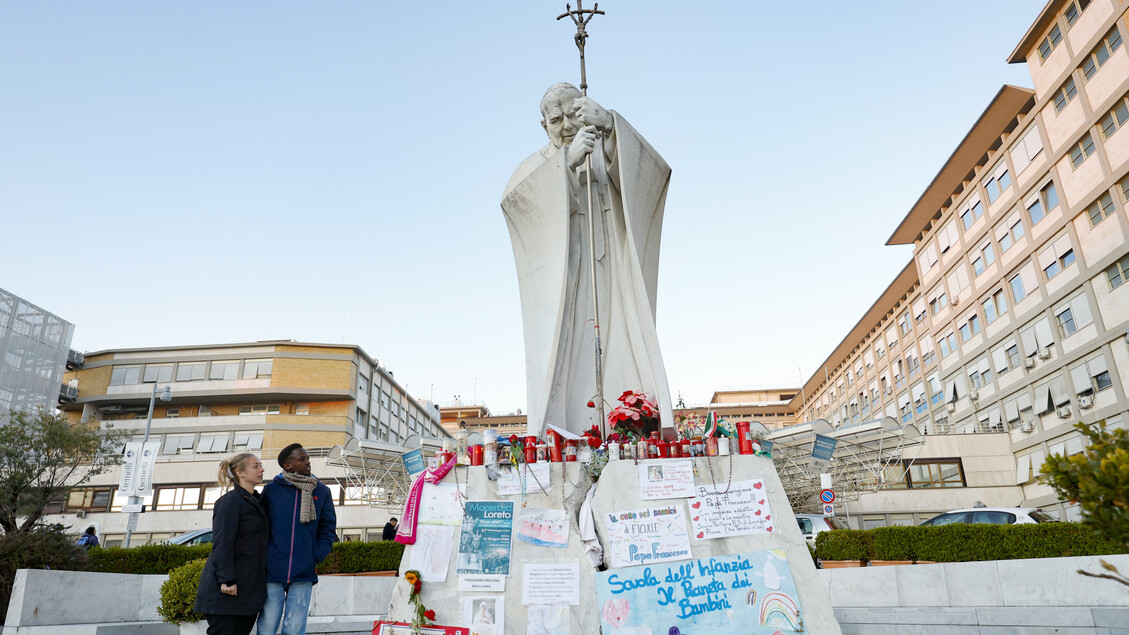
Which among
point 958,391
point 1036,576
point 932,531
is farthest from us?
point 958,391

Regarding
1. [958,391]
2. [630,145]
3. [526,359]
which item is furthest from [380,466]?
[958,391]

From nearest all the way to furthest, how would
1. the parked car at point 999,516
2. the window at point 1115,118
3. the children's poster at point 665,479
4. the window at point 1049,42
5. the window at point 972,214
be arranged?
1. the children's poster at point 665,479
2. the parked car at point 999,516
3. the window at point 1115,118
4. the window at point 1049,42
5. the window at point 972,214

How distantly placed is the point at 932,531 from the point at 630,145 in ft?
21.5

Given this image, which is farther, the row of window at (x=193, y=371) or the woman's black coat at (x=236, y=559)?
the row of window at (x=193, y=371)

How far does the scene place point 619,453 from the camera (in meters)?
6.60

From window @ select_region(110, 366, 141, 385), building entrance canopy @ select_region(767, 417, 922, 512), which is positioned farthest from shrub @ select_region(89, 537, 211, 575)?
window @ select_region(110, 366, 141, 385)

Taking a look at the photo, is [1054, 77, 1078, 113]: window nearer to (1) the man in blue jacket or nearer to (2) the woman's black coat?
(1) the man in blue jacket

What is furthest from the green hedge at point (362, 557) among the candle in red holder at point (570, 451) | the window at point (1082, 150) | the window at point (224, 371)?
the window at point (224, 371)

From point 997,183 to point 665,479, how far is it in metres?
35.1

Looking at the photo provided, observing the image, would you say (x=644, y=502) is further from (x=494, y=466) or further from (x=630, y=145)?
(x=630, y=145)

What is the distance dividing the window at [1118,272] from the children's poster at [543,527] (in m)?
28.4

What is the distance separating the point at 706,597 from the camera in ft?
19.0

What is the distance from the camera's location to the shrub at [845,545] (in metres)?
10.7

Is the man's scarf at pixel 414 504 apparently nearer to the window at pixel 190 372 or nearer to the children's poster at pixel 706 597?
the children's poster at pixel 706 597
